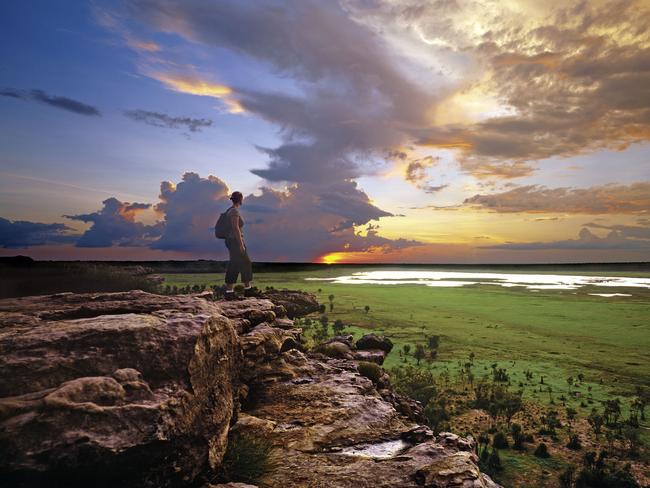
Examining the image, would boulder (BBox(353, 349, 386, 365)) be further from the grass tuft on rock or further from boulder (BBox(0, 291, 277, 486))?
boulder (BBox(0, 291, 277, 486))

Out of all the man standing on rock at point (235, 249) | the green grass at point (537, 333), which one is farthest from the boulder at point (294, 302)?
the man standing on rock at point (235, 249)

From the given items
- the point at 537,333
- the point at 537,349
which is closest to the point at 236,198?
the point at 537,349

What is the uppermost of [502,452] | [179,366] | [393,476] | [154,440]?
[179,366]

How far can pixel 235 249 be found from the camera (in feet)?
70.0

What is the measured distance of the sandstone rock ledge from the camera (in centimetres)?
559

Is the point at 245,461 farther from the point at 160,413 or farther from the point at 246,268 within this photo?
the point at 246,268

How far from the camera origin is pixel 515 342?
46219mm

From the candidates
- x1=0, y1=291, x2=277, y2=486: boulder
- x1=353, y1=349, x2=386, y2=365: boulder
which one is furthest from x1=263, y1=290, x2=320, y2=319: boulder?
x1=0, y1=291, x2=277, y2=486: boulder

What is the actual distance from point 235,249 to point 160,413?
50.3ft

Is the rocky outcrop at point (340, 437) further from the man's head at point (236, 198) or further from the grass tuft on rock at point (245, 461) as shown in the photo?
the man's head at point (236, 198)

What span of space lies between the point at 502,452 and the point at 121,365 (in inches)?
839

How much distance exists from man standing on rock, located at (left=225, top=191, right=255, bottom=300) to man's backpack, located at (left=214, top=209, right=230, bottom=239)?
5.2 inches

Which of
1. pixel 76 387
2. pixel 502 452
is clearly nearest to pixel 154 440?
pixel 76 387

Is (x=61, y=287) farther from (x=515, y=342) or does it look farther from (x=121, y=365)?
(x=515, y=342)
